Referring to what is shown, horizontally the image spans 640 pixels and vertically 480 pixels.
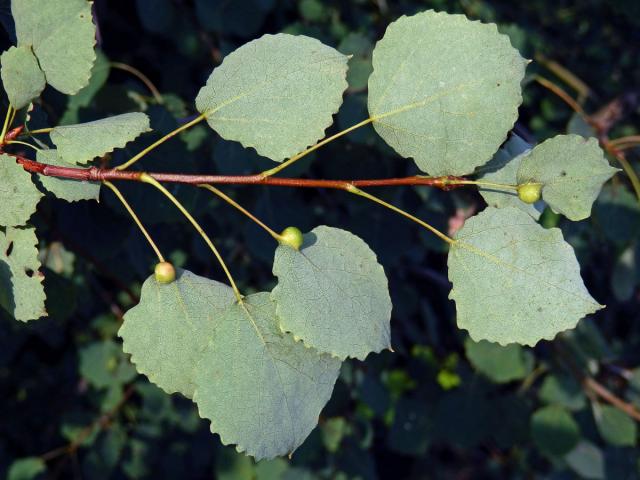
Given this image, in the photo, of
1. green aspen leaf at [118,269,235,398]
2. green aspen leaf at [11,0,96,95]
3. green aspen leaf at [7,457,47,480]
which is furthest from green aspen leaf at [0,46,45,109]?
green aspen leaf at [7,457,47,480]

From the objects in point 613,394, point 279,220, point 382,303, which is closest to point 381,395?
point 279,220

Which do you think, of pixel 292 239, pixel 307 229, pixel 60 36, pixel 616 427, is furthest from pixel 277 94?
pixel 616 427

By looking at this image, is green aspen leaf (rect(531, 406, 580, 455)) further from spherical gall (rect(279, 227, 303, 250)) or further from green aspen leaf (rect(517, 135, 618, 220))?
spherical gall (rect(279, 227, 303, 250))

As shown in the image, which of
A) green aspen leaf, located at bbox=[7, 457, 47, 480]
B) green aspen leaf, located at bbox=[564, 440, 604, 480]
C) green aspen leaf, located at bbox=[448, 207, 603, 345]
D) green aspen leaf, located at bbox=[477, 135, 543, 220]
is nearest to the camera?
green aspen leaf, located at bbox=[448, 207, 603, 345]

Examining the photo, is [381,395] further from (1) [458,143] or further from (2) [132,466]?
(1) [458,143]

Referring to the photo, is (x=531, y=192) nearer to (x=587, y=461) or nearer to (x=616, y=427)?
(x=616, y=427)

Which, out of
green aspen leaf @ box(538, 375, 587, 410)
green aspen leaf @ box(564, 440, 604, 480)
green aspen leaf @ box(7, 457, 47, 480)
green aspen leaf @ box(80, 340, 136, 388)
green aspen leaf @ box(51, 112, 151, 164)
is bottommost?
green aspen leaf @ box(564, 440, 604, 480)
